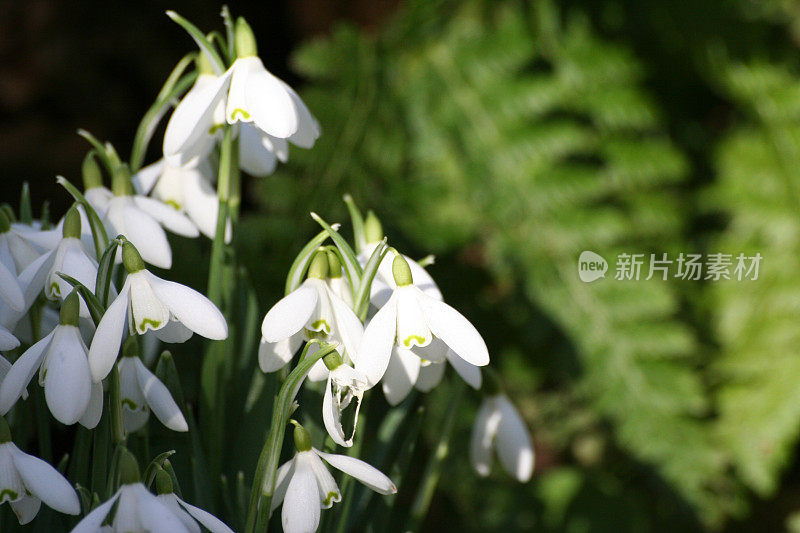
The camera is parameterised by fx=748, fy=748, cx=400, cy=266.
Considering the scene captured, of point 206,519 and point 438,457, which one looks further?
point 438,457

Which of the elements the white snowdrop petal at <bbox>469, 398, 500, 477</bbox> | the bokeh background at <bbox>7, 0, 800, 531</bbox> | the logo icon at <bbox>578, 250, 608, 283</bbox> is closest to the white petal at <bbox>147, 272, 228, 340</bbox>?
the white snowdrop petal at <bbox>469, 398, 500, 477</bbox>

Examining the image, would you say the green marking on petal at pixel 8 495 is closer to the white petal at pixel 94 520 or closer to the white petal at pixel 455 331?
the white petal at pixel 94 520

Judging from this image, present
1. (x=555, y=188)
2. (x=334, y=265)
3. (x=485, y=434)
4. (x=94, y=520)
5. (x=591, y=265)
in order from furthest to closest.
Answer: (x=555, y=188) → (x=591, y=265) → (x=485, y=434) → (x=334, y=265) → (x=94, y=520)

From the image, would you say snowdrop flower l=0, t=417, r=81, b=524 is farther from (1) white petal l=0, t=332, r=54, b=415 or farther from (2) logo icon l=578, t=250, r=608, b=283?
(2) logo icon l=578, t=250, r=608, b=283

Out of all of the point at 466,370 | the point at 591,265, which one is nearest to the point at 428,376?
the point at 466,370

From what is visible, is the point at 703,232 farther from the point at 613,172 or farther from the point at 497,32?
the point at 497,32

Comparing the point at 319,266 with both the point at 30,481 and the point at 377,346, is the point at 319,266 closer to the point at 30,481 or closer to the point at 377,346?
the point at 377,346
